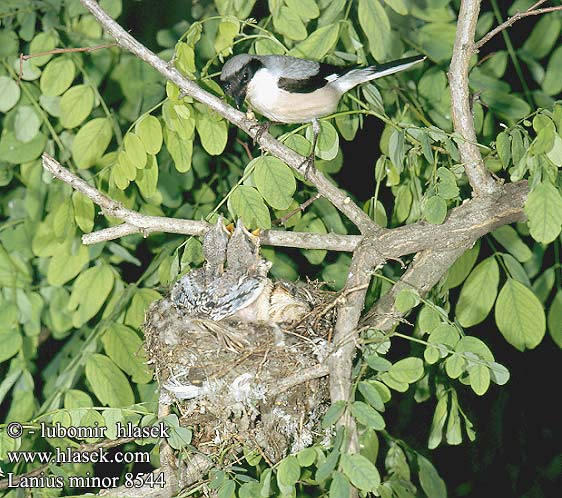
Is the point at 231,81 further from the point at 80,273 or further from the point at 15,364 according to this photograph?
the point at 15,364

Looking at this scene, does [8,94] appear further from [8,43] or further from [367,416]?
[367,416]

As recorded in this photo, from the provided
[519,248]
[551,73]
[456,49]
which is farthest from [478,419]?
[456,49]

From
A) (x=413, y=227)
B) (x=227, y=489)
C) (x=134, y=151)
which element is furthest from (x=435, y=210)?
(x=134, y=151)

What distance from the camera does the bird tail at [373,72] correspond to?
2.79 metres

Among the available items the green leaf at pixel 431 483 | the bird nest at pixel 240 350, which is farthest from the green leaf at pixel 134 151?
the green leaf at pixel 431 483

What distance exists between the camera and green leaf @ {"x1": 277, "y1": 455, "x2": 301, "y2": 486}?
1844 millimetres

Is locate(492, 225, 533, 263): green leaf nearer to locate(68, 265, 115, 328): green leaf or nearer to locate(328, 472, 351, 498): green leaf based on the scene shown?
locate(68, 265, 115, 328): green leaf

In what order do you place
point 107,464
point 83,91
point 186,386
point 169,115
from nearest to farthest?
point 186,386 < point 169,115 < point 83,91 < point 107,464

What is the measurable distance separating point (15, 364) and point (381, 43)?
1663mm

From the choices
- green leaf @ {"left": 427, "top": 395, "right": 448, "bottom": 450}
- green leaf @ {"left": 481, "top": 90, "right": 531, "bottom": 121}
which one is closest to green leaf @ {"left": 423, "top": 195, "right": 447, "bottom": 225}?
green leaf @ {"left": 427, "top": 395, "right": 448, "bottom": 450}

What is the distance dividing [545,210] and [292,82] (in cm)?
122

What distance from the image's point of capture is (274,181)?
8.04 feet

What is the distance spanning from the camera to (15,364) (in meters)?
3.18

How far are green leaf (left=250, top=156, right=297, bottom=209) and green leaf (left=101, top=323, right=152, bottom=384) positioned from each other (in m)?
0.77
